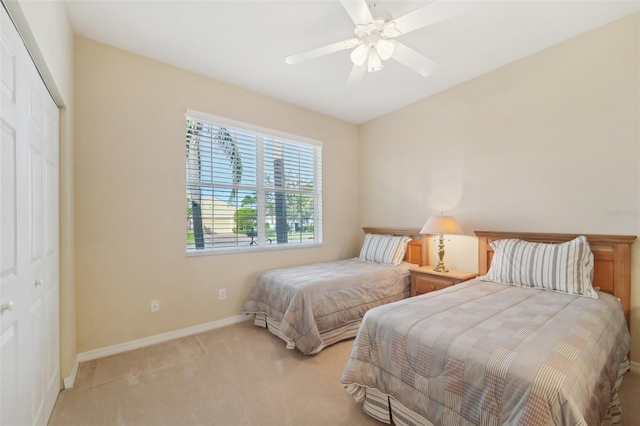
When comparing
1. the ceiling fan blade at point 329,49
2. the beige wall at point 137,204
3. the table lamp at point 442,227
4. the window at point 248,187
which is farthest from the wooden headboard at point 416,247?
the ceiling fan blade at point 329,49

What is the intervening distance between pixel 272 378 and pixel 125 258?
5.58 feet

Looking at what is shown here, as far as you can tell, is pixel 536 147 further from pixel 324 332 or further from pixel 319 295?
pixel 324 332

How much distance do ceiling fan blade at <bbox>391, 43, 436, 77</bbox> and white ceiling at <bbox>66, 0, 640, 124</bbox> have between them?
0.32m

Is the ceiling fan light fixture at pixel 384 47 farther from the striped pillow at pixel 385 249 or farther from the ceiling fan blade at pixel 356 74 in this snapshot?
the striped pillow at pixel 385 249

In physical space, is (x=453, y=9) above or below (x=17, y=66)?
above

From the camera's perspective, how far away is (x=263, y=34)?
94.8 inches

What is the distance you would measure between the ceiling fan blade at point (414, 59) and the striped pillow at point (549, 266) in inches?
68.4

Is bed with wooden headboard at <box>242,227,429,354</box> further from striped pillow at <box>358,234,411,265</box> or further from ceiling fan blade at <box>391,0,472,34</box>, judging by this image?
ceiling fan blade at <box>391,0,472,34</box>

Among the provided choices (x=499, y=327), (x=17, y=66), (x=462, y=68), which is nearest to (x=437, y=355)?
(x=499, y=327)

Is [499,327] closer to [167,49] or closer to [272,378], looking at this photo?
[272,378]

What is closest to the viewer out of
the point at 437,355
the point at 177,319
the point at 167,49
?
the point at 437,355

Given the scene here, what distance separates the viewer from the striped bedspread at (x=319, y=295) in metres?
2.54

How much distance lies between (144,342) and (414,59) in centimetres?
335

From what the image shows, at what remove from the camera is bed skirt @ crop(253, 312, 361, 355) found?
2.59 meters
